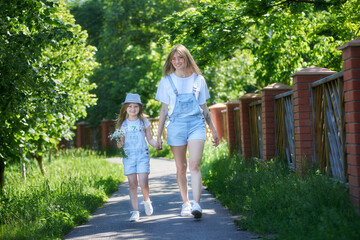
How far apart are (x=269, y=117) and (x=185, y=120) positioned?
13.7 feet

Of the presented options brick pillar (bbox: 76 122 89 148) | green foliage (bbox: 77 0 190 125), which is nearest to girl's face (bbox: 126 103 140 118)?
green foliage (bbox: 77 0 190 125)

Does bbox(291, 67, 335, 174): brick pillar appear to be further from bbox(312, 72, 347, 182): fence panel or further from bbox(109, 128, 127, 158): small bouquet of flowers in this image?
bbox(109, 128, 127, 158): small bouquet of flowers

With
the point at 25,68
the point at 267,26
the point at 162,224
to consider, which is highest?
the point at 267,26

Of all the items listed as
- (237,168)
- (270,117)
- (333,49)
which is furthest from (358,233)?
(333,49)

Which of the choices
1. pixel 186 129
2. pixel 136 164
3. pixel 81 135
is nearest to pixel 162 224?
pixel 136 164

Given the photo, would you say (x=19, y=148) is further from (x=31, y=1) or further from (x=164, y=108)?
(x=164, y=108)

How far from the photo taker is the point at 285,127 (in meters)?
8.88

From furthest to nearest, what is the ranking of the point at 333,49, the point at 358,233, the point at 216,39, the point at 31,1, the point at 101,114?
the point at 101,114 → the point at 333,49 → the point at 216,39 → the point at 31,1 → the point at 358,233

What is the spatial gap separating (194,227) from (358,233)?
2140 millimetres

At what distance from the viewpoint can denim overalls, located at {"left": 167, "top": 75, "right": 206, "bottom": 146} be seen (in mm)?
5867

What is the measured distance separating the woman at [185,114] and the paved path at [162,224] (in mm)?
287

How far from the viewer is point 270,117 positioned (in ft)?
31.7

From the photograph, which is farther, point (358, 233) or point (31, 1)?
point (31, 1)

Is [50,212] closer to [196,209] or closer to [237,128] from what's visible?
[196,209]
